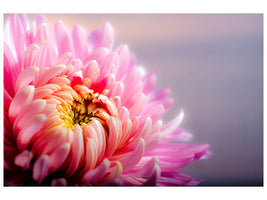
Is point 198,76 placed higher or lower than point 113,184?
higher

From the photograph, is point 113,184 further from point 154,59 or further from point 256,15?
point 256,15

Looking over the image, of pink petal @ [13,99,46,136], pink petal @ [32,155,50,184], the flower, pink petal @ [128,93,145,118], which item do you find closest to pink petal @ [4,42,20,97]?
the flower

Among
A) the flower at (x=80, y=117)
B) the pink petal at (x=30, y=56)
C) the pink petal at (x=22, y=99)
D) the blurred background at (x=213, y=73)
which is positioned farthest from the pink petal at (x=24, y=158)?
the blurred background at (x=213, y=73)

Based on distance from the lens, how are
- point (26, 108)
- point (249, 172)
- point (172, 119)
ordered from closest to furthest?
point (26, 108) < point (172, 119) < point (249, 172)

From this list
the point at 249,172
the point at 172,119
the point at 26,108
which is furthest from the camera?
the point at 249,172

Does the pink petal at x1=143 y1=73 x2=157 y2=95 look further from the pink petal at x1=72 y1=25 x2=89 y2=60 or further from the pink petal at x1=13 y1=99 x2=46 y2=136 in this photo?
the pink petal at x1=13 y1=99 x2=46 y2=136

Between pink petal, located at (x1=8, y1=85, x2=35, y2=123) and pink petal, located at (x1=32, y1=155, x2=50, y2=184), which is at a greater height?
pink petal, located at (x1=8, y1=85, x2=35, y2=123)
